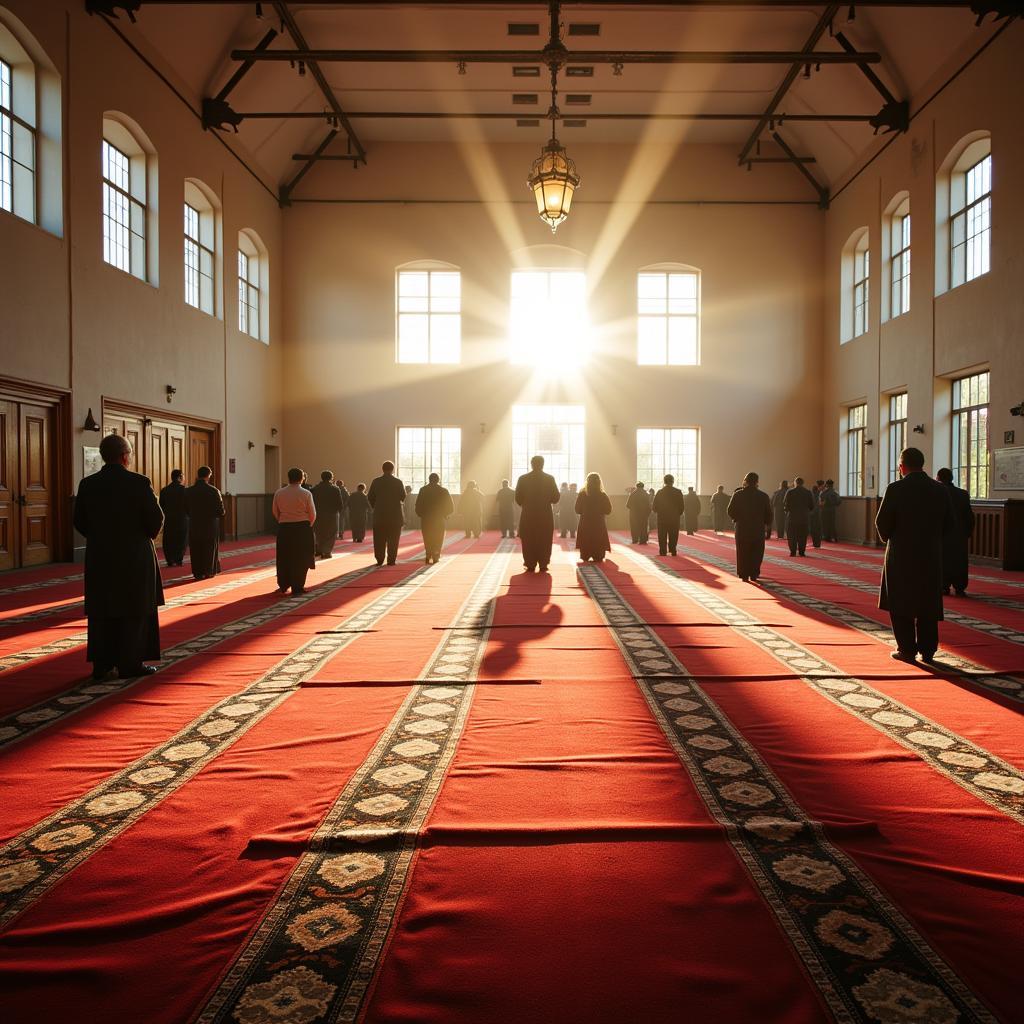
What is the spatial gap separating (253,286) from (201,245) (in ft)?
9.54

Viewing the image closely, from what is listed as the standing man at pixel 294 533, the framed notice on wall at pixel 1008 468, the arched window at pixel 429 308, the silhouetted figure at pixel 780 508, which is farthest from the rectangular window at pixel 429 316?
the standing man at pixel 294 533

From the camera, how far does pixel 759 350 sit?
19.1m

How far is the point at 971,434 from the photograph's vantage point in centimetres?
1243

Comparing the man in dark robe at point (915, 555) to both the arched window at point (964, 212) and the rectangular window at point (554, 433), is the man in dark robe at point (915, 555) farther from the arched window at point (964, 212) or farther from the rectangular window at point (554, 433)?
the rectangular window at point (554, 433)

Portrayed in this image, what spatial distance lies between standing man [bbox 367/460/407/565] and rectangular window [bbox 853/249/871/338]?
11437 millimetres

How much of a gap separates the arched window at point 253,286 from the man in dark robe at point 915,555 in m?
14.6

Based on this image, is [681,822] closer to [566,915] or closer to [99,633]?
[566,915]

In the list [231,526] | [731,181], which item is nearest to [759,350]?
[731,181]

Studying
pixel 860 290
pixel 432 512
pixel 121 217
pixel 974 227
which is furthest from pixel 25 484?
pixel 860 290

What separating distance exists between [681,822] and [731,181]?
19095 mm

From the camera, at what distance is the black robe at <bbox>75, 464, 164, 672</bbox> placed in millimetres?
4215

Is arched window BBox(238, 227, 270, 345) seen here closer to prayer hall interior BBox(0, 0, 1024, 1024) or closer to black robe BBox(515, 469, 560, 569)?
prayer hall interior BBox(0, 0, 1024, 1024)

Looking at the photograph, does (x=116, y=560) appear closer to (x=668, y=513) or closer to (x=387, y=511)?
(x=387, y=511)

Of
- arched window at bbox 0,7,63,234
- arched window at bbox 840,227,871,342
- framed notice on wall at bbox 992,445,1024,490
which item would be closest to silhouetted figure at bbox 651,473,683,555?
framed notice on wall at bbox 992,445,1024,490
